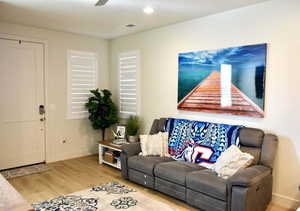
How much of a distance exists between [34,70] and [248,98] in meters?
3.75

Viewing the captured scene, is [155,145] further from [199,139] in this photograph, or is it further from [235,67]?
[235,67]

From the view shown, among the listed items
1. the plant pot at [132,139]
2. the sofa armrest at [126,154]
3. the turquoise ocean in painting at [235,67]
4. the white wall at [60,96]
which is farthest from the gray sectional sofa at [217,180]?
the white wall at [60,96]

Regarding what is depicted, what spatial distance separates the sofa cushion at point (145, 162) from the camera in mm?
3465

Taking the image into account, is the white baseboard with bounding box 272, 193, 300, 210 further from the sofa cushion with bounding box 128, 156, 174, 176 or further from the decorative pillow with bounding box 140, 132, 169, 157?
the decorative pillow with bounding box 140, 132, 169, 157

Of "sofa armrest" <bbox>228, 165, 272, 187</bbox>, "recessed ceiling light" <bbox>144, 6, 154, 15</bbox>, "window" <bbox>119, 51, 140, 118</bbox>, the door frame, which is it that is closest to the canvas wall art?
"sofa armrest" <bbox>228, 165, 272, 187</bbox>

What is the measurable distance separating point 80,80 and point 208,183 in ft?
11.5

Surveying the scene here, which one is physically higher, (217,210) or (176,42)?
(176,42)

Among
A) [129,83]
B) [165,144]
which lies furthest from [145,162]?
[129,83]

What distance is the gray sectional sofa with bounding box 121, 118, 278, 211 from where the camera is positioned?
2.59 m

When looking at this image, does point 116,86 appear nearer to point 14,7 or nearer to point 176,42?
point 176,42

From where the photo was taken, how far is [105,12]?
141 inches

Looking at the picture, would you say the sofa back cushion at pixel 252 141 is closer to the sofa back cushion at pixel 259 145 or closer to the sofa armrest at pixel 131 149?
the sofa back cushion at pixel 259 145

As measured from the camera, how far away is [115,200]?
3246 mm

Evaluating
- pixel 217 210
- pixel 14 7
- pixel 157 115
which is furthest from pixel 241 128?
pixel 14 7
